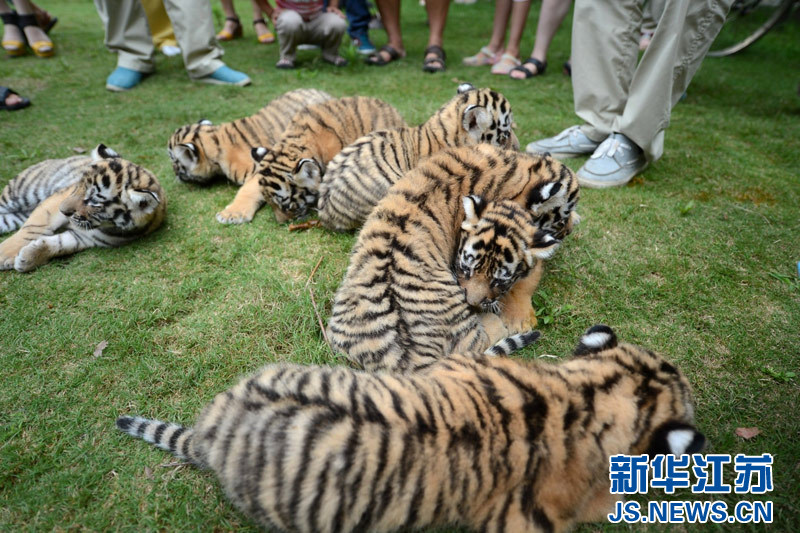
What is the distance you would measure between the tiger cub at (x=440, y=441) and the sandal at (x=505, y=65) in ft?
20.3

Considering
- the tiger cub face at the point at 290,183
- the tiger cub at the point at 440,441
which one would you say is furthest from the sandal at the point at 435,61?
the tiger cub at the point at 440,441

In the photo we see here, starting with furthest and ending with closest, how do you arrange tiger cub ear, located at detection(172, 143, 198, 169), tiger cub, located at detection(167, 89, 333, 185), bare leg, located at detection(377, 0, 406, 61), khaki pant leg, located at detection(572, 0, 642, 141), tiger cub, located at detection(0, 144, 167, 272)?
bare leg, located at detection(377, 0, 406, 61)
tiger cub, located at detection(167, 89, 333, 185)
tiger cub ear, located at detection(172, 143, 198, 169)
khaki pant leg, located at detection(572, 0, 642, 141)
tiger cub, located at detection(0, 144, 167, 272)

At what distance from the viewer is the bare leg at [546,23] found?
6.45 metres

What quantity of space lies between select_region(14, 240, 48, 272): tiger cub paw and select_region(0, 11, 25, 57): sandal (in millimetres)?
6614

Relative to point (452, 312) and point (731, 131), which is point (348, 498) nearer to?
point (452, 312)

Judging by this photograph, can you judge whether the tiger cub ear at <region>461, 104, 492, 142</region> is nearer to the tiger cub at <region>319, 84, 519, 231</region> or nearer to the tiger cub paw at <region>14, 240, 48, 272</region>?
the tiger cub at <region>319, 84, 519, 231</region>

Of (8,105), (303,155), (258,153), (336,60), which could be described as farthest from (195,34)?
(303,155)

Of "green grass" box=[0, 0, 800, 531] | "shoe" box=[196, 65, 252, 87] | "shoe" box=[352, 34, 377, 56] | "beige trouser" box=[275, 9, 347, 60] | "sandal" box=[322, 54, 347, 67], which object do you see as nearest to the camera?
"green grass" box=[0, 0, 800, 531]

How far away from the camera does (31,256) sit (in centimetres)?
326

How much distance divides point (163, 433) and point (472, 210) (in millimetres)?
2091

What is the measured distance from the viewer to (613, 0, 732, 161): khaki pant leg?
3.54 metres

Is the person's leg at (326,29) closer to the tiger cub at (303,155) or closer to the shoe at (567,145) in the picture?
the tiger cub at (303,155)

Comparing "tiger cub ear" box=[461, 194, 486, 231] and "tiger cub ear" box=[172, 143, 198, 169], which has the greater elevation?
"tiger cub ear" box=[461, 194, 486, 231]

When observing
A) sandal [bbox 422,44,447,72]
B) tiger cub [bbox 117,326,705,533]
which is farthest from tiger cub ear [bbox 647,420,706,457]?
sandal [bbox 422,44,447,72]
